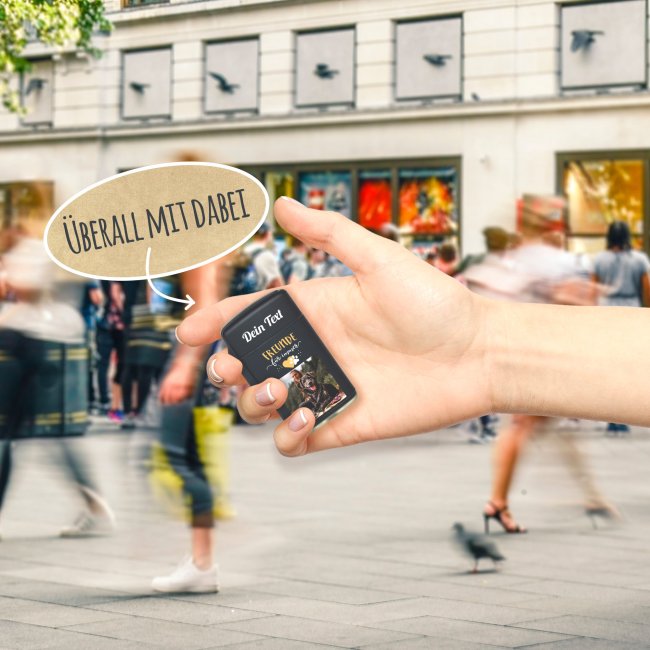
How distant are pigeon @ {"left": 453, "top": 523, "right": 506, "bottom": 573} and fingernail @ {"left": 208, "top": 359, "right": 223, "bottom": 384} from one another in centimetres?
354

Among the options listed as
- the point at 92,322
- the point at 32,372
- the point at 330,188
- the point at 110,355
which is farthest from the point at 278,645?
the point at 92,322

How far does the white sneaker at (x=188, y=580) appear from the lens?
17.3ft

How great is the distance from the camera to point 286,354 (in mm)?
2250

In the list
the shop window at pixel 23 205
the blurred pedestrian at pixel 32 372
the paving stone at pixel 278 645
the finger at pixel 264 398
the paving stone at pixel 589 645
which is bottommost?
the paving stone at pixel 278 645

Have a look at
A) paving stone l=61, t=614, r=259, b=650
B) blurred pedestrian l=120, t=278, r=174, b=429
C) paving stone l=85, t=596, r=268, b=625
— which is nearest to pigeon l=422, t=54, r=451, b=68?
blurred pedestrian l=120, t=278, r=174, b=429

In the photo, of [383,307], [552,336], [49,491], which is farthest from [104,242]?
[49,491]

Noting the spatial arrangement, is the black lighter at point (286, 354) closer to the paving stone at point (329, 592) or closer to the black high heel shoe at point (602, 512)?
the paving stone at point (329, 592)

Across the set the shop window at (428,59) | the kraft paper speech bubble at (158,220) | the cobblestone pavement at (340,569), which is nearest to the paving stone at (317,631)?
the cobblestone pavement at (340,569)

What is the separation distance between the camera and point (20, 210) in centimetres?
547

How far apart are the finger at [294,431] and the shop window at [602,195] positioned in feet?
37.2

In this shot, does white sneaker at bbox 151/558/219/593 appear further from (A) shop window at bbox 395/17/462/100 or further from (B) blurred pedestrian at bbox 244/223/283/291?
(A) shop window at bbox 395/17/462/100

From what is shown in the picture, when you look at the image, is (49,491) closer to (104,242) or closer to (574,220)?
(104,242)

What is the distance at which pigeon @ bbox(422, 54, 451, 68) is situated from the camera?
9373 millimetres

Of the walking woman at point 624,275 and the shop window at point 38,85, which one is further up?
the shop window at point 38,85
